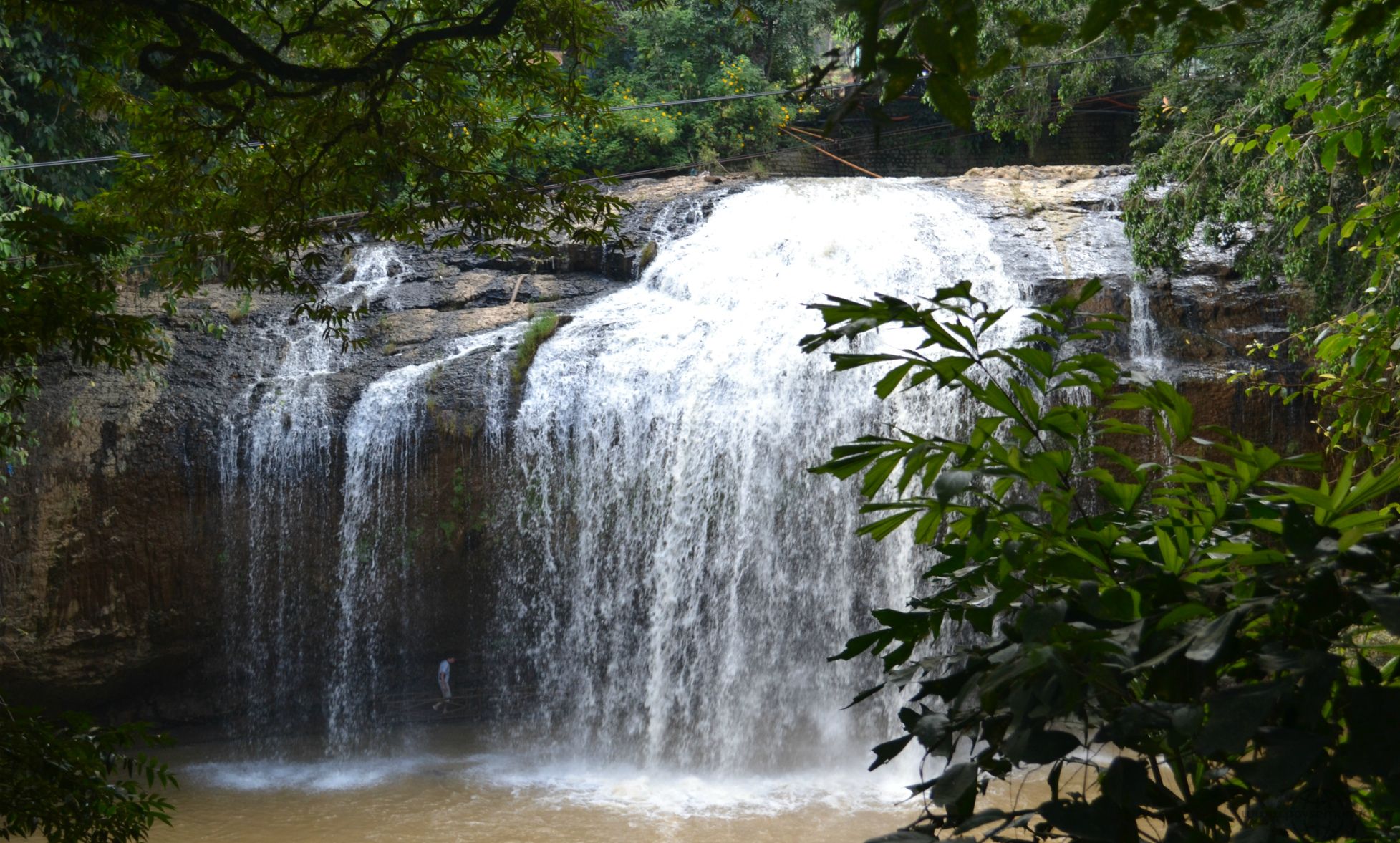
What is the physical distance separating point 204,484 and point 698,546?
176 inches

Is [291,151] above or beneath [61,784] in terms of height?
above

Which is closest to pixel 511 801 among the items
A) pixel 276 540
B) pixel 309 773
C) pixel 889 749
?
pixel 309 773

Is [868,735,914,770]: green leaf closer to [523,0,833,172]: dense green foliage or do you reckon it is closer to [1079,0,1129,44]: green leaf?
[1079,0,1129,44]: green leaf

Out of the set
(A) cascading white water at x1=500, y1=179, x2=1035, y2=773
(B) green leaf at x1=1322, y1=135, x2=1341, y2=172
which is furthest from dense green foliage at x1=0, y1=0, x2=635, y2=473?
(A) cascading white water at x1=500, y1=179, x2=1035, y2=773

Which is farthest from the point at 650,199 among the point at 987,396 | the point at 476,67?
the point at 987,396

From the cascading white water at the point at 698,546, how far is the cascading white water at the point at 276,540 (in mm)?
1819

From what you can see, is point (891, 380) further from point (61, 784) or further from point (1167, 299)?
point (1167, 299)

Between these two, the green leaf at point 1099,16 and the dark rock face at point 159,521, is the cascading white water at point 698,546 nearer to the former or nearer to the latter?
the dark rock face at point 159,521

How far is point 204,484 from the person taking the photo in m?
10.2

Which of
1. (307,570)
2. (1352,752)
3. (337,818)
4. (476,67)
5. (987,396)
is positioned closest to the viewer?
(1352,752)

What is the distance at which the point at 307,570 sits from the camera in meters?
10.4

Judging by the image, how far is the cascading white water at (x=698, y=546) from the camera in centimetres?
969

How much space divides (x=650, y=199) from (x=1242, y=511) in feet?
38.7

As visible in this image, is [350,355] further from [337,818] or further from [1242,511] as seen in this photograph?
[1242,511]
